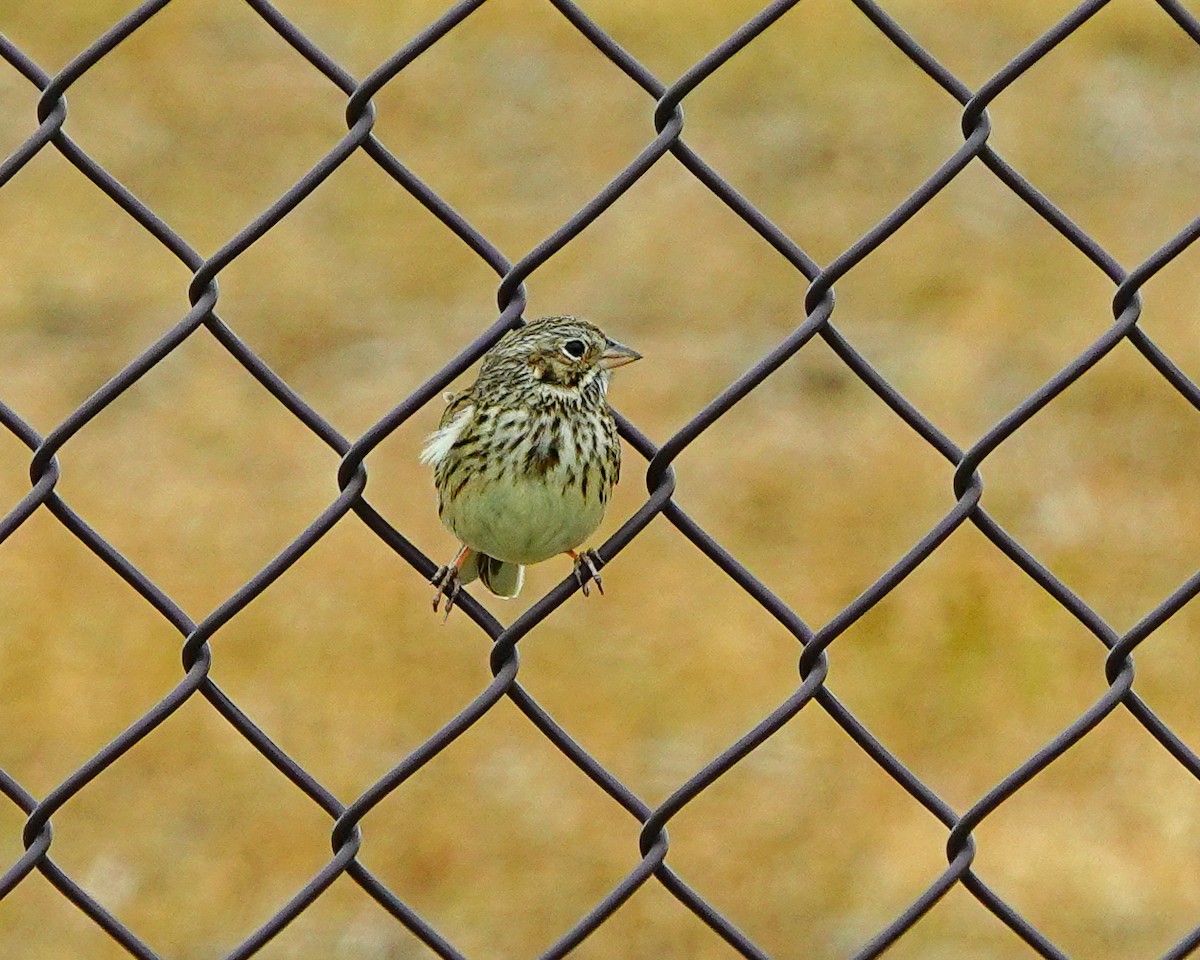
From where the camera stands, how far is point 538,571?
6316 mm

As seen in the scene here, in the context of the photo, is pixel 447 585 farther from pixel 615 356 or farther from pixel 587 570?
pixel 615 356

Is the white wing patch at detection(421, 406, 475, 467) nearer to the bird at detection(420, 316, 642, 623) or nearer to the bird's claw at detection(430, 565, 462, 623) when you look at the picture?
the bird at detection(420, 316, 642, 623)

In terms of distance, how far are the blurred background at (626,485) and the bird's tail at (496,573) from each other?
6.73ft

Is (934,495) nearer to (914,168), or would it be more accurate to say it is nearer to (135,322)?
(914,168)

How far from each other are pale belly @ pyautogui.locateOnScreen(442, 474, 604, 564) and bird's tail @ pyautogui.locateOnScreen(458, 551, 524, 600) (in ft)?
0.55

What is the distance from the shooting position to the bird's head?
371cm

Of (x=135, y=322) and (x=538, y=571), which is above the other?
(x=135, y=322)

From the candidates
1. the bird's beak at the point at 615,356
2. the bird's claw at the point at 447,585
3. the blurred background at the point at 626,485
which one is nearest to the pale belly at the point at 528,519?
the bird's claw at the point at 447,585

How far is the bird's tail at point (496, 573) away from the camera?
3.81 m

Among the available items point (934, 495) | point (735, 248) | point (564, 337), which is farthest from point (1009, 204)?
point (564, 337)

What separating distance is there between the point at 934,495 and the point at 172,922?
9.64ft

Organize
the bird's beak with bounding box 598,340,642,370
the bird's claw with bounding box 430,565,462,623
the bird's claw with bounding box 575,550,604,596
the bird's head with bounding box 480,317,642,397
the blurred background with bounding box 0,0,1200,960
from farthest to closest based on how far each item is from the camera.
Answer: the blurred background with bounding box 0,0,1200,960 < the bird's head with bounding box 480,317,642,397 < the bird's beak with bounding box 598,340,642,370 < the bird's claw with bounding box 430,565,462,623 < the bird's claw with bounding box 575,550,604,596

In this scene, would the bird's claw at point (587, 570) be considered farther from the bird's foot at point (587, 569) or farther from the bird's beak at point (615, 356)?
the bird's beak at point (615, 356)


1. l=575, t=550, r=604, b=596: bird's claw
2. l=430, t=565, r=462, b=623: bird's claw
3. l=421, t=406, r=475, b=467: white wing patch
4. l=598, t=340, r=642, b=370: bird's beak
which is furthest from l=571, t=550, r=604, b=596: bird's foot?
l=421, t=406, r=475, b=467: white wing patch
